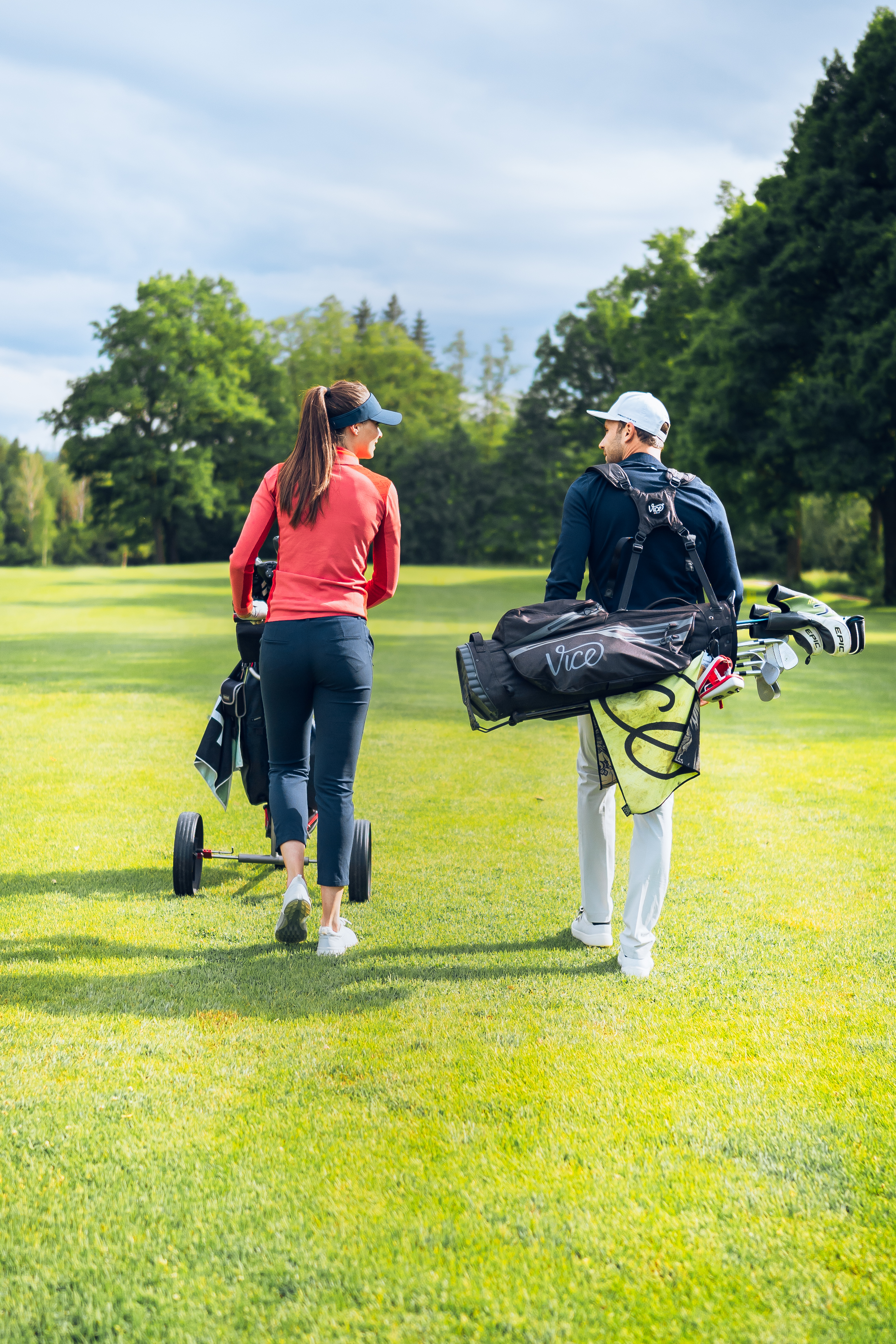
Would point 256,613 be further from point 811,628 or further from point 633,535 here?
point 811,628

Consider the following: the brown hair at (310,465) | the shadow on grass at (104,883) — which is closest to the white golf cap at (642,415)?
the brown hair at (310,465)

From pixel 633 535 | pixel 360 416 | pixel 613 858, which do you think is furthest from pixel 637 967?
pixel 360 416

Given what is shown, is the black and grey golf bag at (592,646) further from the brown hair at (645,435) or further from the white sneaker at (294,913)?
the white sneaker at (294,913)

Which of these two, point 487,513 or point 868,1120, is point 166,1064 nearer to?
point 868,1120

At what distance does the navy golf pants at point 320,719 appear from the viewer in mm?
4355

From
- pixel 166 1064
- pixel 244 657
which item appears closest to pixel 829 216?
pixel 244 657

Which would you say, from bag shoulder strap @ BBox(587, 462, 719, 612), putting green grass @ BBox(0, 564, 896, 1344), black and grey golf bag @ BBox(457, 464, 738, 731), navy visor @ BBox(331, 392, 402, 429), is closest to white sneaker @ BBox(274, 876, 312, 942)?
putting green grass @ BBox(0, 564, 896, 1344)

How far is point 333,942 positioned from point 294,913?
0.20 m

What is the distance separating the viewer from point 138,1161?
9.43ft

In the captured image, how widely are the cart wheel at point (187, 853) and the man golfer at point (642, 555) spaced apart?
6.46 ft

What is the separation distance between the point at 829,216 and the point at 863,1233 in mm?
31508

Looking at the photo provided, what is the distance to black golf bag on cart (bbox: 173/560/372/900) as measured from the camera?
5262 millimetres

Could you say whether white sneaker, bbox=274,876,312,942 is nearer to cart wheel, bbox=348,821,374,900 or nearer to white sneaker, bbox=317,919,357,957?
white sneaker, bbox=317,919,357,957

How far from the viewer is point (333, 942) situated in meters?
4.54
